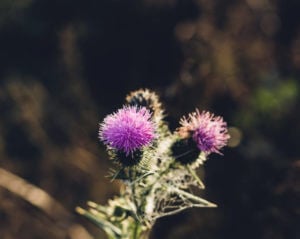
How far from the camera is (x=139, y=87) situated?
7.13 metres

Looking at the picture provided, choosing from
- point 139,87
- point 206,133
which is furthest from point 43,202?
point 206,133

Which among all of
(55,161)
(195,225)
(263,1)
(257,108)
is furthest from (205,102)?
(263,1)

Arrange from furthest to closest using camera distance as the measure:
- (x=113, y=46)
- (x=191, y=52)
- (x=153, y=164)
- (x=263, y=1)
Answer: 1. (x=263, y=1)
2. (x=113, y=46)
3. (x=191, y=52)
4. (x=153, y=164)

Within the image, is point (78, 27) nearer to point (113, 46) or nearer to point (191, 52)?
point (113, 46)

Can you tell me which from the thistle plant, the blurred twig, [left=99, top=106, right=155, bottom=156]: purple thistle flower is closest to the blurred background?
the blurred twig

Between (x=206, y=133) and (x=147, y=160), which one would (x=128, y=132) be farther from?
(x=206, y=133)

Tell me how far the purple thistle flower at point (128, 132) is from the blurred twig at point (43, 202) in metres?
3.44

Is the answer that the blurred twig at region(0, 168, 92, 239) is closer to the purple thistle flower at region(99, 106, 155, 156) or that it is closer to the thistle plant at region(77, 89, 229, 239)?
the thistle plant at region(77, 89, 229, 239)

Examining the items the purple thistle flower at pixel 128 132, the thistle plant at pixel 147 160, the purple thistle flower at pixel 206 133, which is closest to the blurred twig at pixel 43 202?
the thistle plant at pixel 147 160

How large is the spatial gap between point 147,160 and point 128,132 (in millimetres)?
200

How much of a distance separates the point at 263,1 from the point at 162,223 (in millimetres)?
5261

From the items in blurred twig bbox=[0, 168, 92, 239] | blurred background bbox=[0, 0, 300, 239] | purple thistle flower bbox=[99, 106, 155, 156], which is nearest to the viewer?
purple thistle flower bbox=[99, 106, 155, 156]

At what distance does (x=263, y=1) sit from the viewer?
895 cm

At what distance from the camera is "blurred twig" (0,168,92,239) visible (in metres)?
5.96
